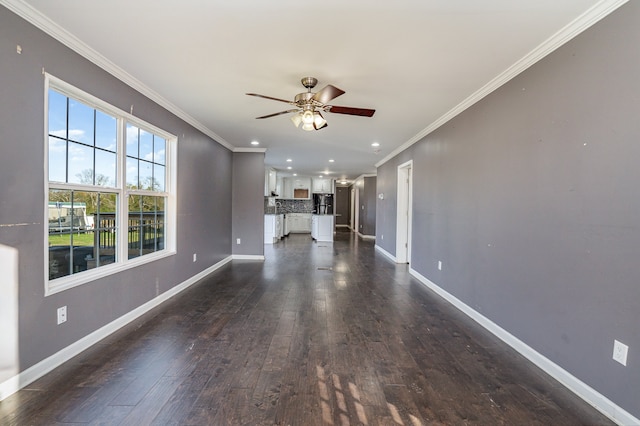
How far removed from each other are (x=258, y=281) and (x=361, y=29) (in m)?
3.63

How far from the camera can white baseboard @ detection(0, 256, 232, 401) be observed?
1791 millimetres

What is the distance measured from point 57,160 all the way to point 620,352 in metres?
3.92

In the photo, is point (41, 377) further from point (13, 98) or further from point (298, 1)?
point (298, 1)

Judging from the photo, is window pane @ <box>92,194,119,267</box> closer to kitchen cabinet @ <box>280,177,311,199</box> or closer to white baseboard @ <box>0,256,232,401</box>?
white baseboard @ <box>0,256,232,401</box>

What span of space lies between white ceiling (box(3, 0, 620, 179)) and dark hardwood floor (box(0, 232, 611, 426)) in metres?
2.40

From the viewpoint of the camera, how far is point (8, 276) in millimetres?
1771

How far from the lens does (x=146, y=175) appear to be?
330cm

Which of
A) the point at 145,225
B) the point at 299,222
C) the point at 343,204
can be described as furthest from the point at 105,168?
the point at 343,204

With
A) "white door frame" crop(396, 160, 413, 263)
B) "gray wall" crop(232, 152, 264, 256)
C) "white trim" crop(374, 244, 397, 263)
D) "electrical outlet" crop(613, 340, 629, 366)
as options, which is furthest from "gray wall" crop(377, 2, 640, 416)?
"gray wall" crop(232, 152, 264, 256)

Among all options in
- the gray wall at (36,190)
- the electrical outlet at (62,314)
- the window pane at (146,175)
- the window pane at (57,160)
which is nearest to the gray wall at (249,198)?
the window pane at (146,175)

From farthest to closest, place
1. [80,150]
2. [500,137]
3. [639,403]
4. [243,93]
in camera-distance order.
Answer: [243,93] → [500,137] → [80,150] → [639,403]

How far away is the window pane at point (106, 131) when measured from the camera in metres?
2.55

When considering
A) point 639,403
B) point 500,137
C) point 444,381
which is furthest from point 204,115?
point 639,403

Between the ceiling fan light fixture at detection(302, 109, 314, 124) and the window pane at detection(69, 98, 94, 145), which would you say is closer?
the window pane at detection(69, 98, 94, 145)
